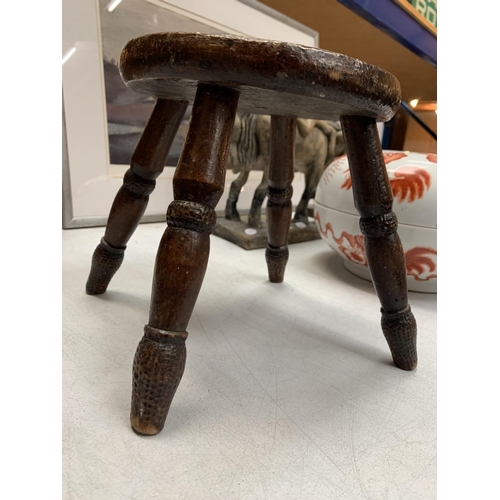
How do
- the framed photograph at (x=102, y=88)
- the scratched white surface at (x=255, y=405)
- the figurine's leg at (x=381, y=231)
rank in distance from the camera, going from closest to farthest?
the scratched white surface at (x=255, y=405) → the figurine's leg at (x=381, y=231) → the framed photograph at (x=102, y=88)

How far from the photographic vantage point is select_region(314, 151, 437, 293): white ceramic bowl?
64 centimetres

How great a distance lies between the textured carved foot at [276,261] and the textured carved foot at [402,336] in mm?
261

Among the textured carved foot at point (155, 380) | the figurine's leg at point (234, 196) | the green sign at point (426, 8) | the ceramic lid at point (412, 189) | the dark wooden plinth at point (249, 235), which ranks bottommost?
the dark wooden plinth at point (249, 235)

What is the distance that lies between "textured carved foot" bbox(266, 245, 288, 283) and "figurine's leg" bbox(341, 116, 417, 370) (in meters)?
0.25

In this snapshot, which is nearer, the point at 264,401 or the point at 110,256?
the point at 264,401

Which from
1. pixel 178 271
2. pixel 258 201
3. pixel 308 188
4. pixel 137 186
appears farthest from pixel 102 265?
pixel 308 188

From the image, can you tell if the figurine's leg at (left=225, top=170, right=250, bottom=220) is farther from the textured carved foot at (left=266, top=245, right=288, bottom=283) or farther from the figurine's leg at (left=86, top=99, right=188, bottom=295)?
the figurine's leg at (left=86, top=99, right=188, bottom=295)

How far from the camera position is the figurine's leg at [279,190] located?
0.61 m

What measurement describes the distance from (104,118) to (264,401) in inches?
32.6

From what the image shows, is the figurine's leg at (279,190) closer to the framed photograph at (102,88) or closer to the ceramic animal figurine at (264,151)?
the ceramic animal figurine at (264,151)

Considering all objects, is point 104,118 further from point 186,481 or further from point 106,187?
point 186,481

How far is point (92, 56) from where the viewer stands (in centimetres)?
92

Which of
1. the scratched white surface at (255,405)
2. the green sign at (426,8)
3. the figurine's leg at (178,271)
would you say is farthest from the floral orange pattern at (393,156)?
the green sign at (426,8)

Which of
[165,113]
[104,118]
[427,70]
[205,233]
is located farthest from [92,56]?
[427,70]
